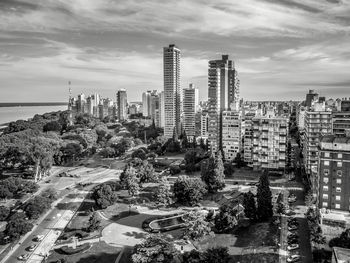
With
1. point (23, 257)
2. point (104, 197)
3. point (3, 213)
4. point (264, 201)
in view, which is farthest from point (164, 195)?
point (3, 213)

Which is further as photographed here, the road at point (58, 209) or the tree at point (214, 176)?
the tree at point (214, 176)

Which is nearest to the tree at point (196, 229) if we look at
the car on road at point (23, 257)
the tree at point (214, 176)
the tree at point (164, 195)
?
the tree at point (164, 195)

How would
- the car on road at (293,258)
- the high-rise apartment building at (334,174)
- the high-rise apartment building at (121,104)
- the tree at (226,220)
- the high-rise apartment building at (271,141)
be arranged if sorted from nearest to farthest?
the car on road at (293,258), the high-rise apartment building at (334,174), the tree at (226,220), the high-rise apartment building at (271,141), the high-rise apartment building at (121,104)

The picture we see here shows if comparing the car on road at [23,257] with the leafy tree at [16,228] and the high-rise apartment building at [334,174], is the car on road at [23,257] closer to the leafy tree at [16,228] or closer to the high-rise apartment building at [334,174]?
the leafy tree at [16,228]

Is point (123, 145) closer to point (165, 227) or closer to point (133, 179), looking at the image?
point (133, 179)

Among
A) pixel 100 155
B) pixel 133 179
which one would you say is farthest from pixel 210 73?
pixel 133 179

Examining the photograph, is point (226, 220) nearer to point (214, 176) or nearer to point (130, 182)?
point (214, 176)
